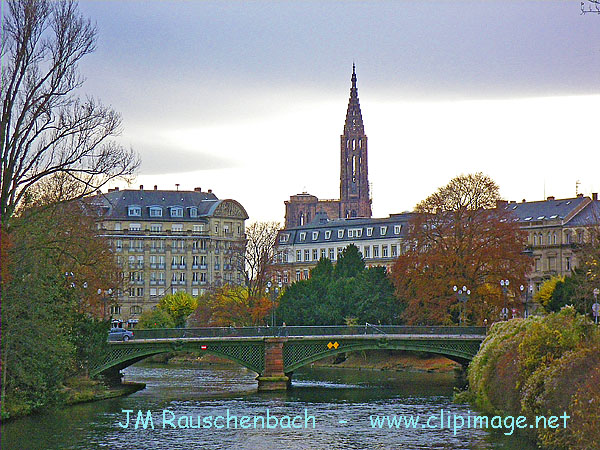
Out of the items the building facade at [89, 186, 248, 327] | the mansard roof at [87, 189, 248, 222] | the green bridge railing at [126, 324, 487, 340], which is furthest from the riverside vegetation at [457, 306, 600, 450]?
the mansard roof at [87, 189, 248, 222]

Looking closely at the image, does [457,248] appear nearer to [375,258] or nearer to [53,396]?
[53,396]

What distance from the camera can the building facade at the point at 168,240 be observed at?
182 meters

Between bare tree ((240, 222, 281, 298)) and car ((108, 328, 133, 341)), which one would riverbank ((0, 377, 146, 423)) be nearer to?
car ((108, 328, 133, 341))

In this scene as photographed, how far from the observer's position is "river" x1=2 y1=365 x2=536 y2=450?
55.3 metres

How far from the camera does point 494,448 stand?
5269cm

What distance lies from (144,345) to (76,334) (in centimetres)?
1020

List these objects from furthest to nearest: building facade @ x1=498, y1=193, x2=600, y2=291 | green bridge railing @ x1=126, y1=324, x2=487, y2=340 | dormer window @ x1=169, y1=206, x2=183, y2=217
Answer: dormer window @ x1=169, y1=206, x2=183, y2=217 → building facade @ x1=498, y1=193, x2=600, y2=291 → green bridge railing @ x1=126, y1=324, x2=487, y2=340

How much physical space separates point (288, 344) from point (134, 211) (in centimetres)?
9570

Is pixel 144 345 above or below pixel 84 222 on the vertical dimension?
below

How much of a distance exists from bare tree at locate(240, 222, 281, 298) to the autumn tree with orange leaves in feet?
99.2

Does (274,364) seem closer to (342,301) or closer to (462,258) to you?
(462,258)

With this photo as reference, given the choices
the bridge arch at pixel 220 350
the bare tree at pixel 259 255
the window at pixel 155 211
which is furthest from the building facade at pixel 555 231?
the bridge arch at pixel 220 350

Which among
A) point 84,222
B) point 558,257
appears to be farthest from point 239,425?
point 558,257

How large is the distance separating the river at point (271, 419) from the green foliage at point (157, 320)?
4375cm
